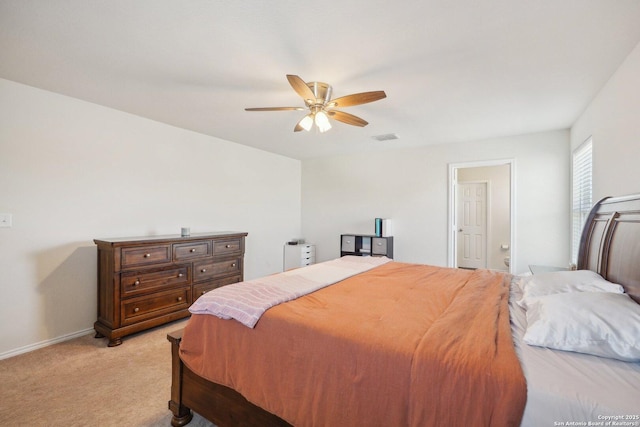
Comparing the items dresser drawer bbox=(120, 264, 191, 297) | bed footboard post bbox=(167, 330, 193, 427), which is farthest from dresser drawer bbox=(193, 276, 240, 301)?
bed footboard post bbox=(167, 330, 193, 427)

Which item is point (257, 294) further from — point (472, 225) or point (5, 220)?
point (472, 225)

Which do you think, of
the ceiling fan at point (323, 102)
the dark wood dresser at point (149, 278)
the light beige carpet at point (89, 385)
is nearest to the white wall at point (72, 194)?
the dark wood dresser at point (149, 278)

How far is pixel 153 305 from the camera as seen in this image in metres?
2.96

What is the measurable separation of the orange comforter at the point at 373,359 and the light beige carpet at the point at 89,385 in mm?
626

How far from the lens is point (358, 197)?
17.2ft

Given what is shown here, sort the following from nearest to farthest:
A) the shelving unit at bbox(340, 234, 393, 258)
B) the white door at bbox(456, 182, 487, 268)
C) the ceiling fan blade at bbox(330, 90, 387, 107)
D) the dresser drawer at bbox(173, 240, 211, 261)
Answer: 1. the ceiling fan blade at bbox(330, 90, 387, 107)
2. the dresser drawer at bbox(173, 240, 211, 261)
3. the shelving unit at bbox(340, 234, 393, 258)
4. the white door at bbox(456, 182, 487, 268)

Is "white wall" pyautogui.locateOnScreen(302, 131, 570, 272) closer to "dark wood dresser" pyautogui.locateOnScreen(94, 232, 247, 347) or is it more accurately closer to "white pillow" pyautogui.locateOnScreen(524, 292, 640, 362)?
"dark wood dresser" pyautogui.locateOnScreen(94, 232, 247, 347)

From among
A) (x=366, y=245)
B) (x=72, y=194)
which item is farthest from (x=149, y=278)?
(x=366, y=245)

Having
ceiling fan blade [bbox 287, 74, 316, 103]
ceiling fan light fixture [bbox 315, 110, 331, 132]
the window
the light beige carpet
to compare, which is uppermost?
ceiling fan blade [bbox 287, 74, 316, 103]

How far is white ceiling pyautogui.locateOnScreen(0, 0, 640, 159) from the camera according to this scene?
5.17 feet

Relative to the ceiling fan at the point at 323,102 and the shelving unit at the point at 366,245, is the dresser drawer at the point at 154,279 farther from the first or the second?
the shelving unit at the point at 366,245

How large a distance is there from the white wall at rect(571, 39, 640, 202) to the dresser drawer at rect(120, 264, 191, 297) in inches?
159

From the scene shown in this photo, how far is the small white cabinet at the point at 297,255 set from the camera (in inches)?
207

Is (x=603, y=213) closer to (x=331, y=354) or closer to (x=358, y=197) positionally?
(x=331, y=354)
